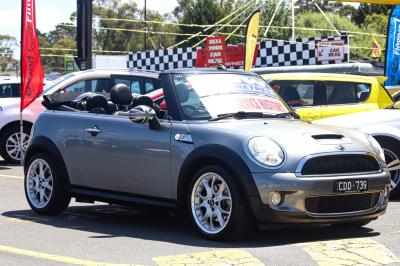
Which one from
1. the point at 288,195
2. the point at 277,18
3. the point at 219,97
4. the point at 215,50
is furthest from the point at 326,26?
the point at 288,195

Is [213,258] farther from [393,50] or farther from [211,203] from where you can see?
[393,50]

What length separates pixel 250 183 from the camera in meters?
6.18

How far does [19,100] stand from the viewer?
1387 cm

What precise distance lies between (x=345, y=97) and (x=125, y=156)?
5.17m

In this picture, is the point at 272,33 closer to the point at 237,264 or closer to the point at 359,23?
the point at 359,23

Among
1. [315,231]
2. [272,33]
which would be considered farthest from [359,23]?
[315,231]

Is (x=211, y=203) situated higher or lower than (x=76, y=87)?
lower

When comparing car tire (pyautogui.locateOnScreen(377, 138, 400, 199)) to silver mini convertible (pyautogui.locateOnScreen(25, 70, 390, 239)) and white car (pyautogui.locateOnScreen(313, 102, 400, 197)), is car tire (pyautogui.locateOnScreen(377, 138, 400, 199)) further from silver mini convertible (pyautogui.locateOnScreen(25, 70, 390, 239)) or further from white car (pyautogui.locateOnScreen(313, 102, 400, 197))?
silver mini convertible (pyautogui.locateOnScreen(25, 70, 390, 239))

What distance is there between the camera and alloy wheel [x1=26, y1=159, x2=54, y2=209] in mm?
8078

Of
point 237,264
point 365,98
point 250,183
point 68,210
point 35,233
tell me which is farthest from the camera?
point 365,98

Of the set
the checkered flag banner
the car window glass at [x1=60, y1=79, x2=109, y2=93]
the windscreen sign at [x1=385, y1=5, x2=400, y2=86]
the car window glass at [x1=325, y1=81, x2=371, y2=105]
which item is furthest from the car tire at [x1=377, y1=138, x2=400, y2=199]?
the checkered flag banner

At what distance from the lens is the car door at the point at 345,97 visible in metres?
11.3

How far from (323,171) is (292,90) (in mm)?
5375

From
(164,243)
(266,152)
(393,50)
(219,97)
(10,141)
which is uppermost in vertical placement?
(393,50)
